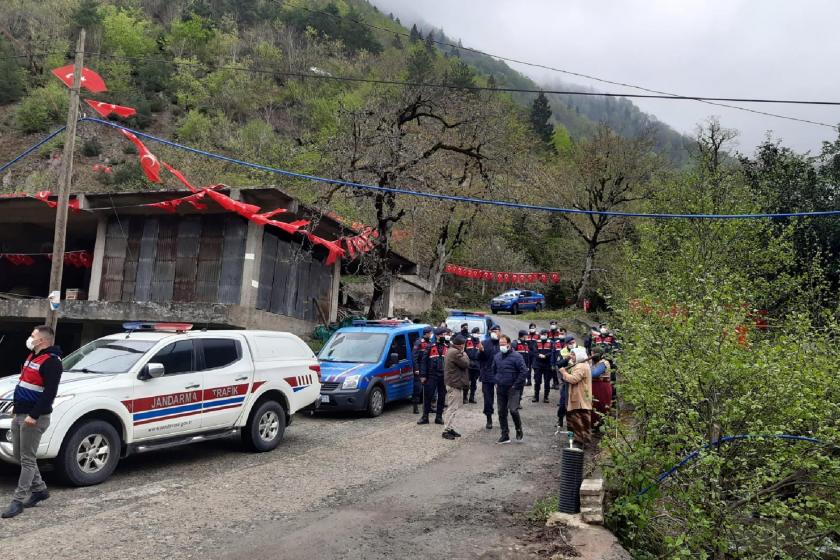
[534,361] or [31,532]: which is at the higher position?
[534,361]

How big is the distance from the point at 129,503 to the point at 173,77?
69777 mm

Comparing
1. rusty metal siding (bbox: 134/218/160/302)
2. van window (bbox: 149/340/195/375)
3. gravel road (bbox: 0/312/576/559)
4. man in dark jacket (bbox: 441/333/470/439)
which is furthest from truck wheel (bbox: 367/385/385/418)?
rusty metal siding (bbox: 134/218/160/302)

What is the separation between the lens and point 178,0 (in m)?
92.5

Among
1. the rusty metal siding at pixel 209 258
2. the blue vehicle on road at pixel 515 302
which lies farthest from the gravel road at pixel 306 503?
the blue vehicle on road at pixel 515 302

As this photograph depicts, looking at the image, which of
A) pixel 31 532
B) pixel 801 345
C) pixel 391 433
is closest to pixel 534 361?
pixel 391 433

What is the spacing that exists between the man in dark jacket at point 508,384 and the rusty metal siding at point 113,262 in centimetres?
1415

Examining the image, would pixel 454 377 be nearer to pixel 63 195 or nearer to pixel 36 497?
pixel 36 497

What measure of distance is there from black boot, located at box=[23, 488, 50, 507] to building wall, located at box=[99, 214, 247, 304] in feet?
39.0

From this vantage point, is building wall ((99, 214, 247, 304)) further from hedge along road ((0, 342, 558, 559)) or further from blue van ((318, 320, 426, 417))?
hedge along road ((0, 342, 558, 559))

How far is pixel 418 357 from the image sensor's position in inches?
575

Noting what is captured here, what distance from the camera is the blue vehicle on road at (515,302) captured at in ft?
146

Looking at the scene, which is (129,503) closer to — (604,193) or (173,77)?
(604,193)

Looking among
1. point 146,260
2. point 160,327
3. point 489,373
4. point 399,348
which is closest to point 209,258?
point 146,260

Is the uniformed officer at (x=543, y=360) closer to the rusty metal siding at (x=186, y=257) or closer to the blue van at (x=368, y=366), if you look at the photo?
the blue van at (x=368, y=366)
